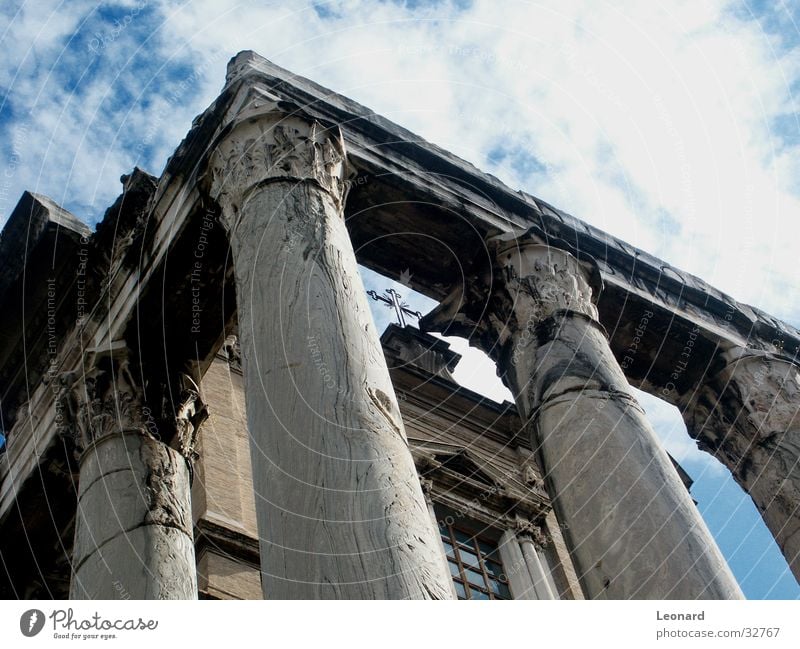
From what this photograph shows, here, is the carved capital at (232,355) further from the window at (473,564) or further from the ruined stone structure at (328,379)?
the window at (473,564)

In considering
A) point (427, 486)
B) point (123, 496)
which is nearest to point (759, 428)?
point (427, 486)

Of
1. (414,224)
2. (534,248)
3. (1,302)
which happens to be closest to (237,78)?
(414,224)

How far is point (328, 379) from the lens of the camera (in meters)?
7.66

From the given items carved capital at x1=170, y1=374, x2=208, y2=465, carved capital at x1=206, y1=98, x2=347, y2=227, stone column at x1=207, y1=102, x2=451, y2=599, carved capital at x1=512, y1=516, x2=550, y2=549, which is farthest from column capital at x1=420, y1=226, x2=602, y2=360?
carved capital at x1=512, y1=516, x2=550, y2=549

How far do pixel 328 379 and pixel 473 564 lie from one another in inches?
319

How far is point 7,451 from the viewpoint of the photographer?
1332 cm

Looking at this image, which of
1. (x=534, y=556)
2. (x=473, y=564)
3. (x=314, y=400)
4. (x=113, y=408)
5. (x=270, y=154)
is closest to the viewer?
(x=314, y=400)

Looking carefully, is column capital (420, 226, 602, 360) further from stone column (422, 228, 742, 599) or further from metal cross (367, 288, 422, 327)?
metal cross (367, 288, 422, 327)

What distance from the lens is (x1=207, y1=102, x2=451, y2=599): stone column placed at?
6535 mm

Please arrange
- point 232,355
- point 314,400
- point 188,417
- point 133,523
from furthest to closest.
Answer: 1. point 232,355
2. point 188,417
3. point 133,523
4. point 314,400

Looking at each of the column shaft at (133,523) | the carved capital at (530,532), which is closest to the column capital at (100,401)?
the column shaft at (133,523)

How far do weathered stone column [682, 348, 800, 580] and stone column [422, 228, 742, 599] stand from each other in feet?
6.55

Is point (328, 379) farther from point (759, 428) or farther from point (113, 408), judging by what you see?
point (759, 428)

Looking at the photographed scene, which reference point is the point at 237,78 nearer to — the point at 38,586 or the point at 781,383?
the point at 38,586
